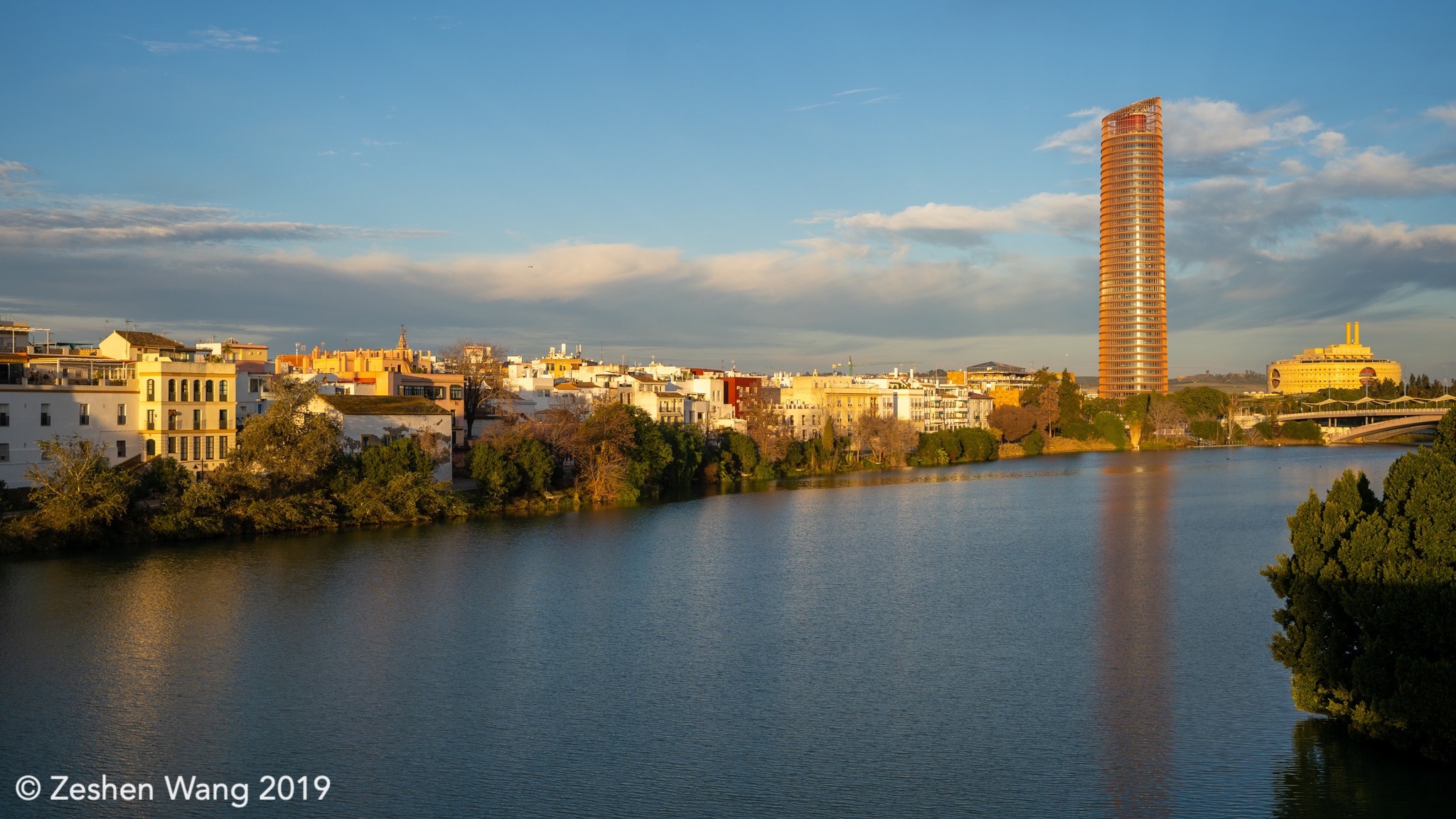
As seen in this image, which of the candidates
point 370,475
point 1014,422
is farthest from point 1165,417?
point 370,475

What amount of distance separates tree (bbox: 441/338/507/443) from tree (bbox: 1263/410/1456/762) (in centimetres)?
3666

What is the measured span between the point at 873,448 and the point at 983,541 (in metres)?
33.8

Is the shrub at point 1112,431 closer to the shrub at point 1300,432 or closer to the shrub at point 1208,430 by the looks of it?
the shrub at point 1208,430

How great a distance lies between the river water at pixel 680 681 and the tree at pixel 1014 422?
4809cm

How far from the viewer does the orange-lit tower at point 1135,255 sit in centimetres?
12294

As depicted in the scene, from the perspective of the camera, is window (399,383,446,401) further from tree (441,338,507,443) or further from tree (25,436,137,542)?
tree (25,436,137,542)

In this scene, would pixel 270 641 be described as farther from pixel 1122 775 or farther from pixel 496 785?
pixel 1122 775

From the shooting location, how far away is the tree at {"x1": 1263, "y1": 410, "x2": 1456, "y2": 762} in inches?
453

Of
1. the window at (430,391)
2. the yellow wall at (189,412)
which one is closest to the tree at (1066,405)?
the window at (430,391)

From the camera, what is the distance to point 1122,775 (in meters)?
12.5

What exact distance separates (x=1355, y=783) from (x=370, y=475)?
91.3ft

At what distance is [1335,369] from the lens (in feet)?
513

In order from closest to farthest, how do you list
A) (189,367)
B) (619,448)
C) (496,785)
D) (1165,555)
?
1. (496,785)
2. (1165,555)
3. (189,367)
4. (619,448)

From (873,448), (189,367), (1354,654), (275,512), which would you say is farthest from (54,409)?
(873,448)
